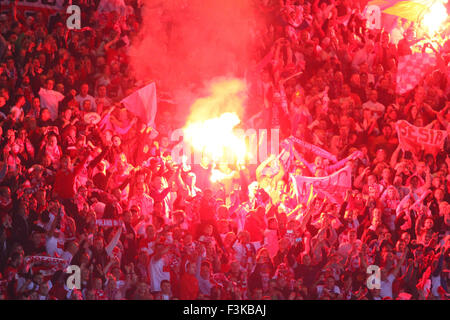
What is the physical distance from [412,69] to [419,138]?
3.12 ft

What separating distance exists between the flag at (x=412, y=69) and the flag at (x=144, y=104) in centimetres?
306

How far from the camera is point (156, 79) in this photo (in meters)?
7.82

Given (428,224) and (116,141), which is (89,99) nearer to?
(116,141)

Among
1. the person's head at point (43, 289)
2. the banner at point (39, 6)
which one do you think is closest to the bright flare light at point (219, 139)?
the banner at point (39, 6)

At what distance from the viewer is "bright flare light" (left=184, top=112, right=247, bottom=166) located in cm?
779

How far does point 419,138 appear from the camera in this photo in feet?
25.9

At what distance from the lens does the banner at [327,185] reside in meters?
7.65

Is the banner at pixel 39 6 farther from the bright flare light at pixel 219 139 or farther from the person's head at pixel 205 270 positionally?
the person's head at pixel 205 270

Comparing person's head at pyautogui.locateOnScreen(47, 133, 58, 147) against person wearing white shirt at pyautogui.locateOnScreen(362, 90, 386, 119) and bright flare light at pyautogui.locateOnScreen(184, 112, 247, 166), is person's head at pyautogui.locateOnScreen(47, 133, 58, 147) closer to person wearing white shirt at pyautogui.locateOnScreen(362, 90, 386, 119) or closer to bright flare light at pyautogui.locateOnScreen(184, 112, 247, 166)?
bright flare light at pyautogui.locateOnScreen(184, 112, 247, 166)

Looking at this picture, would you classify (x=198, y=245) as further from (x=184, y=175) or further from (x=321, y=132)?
(x=321, y=132)

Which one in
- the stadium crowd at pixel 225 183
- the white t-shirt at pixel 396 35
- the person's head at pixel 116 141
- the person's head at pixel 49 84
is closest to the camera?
the stadium crowd at pixel 225 183

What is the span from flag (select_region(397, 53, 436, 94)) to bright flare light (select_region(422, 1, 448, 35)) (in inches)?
15.8
